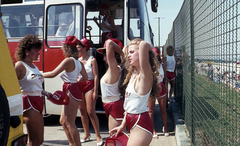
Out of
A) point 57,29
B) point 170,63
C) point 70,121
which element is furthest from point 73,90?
point 170,63

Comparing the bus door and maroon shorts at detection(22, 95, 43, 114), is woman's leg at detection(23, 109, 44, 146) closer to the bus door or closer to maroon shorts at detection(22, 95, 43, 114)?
maroon shorts at detection(22, 95, 43, 114)

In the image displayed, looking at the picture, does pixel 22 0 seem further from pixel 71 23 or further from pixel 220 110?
pixel 220 110

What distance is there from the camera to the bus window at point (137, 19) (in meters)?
6.10

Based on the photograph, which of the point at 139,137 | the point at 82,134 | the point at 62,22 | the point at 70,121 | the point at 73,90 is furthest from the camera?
the point at 62,22

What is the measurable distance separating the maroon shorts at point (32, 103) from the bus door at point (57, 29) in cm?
262

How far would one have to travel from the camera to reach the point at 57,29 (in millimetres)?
6160

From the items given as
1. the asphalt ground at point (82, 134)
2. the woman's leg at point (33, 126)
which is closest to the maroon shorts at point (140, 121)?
the woman's leg at point (33, 126)

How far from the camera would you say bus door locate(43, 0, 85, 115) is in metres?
6.07

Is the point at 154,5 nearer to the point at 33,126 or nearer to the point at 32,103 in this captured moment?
the point at 32,103

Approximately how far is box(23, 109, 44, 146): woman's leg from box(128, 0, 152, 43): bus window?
10.7 feet

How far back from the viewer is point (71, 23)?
610cm

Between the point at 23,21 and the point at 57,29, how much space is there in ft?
3.02

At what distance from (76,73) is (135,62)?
1.65 m

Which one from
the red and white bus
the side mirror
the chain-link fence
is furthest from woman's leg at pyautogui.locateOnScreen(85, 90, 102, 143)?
the side mirror
